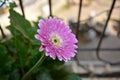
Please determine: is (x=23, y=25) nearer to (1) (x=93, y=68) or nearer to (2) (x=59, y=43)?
(2) (x=59, y=43)

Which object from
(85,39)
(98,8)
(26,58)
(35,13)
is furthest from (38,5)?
(26,58)

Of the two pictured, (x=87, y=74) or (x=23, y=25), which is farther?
(x=87, y=74)

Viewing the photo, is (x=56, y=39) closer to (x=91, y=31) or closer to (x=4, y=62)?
(x=4, y=62)

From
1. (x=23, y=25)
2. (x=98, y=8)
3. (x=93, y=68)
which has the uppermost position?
(x=23, y=25)

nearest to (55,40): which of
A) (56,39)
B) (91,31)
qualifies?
(56,39)

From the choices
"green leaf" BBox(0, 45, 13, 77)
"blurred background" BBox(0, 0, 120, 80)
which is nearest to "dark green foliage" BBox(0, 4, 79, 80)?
"green leaf" BBox(0, 45, 13, 77)

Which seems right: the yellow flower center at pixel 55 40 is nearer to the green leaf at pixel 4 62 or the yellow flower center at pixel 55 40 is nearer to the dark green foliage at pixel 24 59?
the dark green foliage at pixel 24 59
